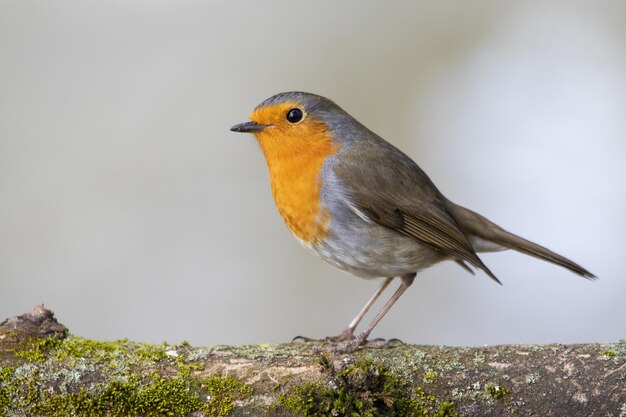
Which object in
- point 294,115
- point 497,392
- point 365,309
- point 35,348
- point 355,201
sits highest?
point 294,115

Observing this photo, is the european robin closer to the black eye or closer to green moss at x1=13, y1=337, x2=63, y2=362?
the black eye

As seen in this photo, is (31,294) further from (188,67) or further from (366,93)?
(366,93)

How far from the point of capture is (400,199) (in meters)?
3.86

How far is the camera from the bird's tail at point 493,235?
3955 mm

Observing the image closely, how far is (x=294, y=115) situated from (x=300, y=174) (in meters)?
0.34

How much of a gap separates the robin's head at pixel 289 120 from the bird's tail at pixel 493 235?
840 millimetres

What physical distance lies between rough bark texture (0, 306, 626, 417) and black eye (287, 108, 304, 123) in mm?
1381

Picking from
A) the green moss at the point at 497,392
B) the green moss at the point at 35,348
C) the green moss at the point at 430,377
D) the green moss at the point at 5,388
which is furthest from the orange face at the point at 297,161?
the green moss at the point at 5,388

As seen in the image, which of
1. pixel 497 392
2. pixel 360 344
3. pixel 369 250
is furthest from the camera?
pixel 369 250

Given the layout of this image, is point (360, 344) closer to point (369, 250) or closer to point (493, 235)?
point (369, 250)

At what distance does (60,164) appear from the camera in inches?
225

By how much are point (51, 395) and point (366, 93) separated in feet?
12.1

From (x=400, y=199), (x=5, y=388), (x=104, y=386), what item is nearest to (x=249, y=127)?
(x=400, y=199)

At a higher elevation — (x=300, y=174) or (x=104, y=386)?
(x=300, y=174)
